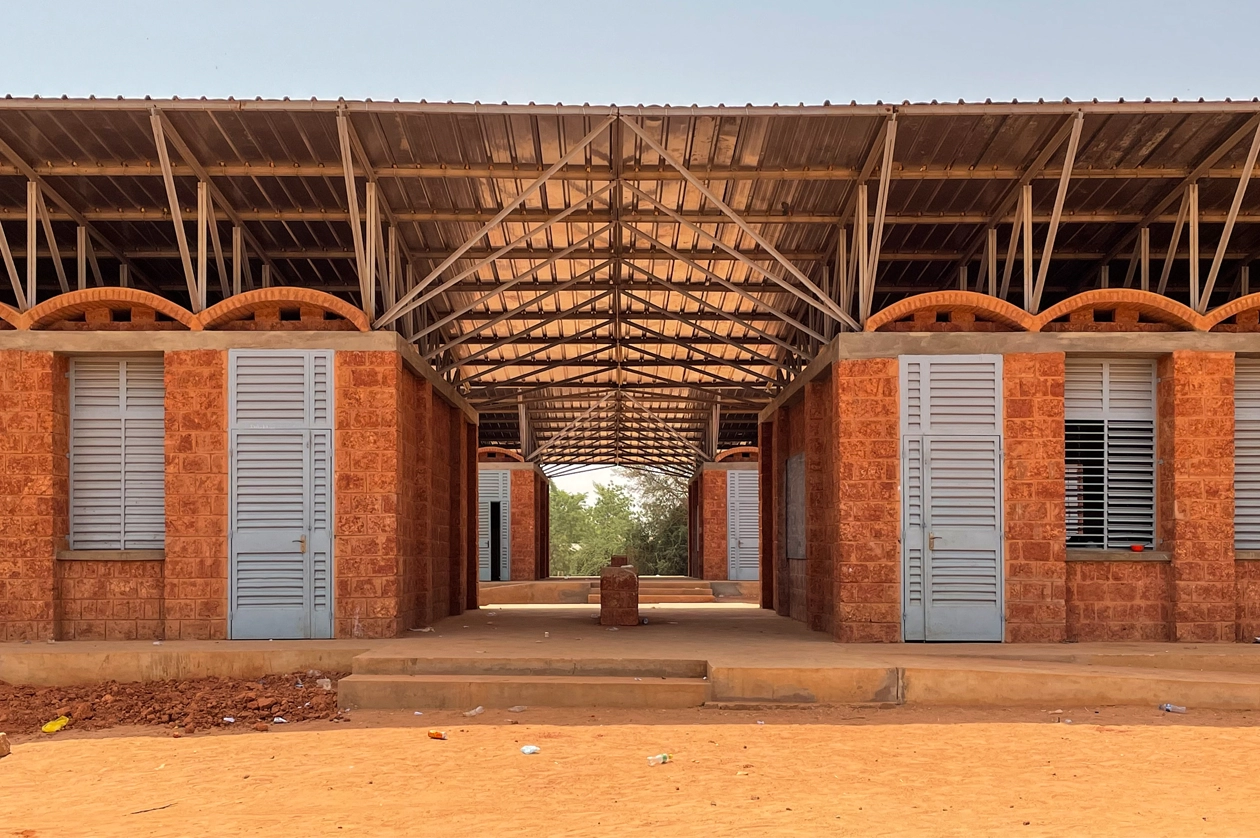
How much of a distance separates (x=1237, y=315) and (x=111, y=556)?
13886mm

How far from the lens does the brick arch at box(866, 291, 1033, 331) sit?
13664mm

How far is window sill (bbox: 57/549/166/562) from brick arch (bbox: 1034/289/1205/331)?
10.8 metres

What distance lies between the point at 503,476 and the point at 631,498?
33.1 metres

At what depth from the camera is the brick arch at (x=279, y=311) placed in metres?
13.5

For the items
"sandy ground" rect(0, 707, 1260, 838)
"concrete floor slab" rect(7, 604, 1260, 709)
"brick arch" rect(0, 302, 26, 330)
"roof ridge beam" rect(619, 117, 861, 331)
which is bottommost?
"sandy ground" rect(0, 707, 1260, 838)

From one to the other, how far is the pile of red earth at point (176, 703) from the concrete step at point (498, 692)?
0.38 m

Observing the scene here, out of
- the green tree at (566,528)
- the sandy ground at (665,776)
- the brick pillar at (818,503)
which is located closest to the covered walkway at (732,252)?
the brick pillar at (818,503)

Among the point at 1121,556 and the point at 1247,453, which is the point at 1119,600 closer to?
the point at 1121,556

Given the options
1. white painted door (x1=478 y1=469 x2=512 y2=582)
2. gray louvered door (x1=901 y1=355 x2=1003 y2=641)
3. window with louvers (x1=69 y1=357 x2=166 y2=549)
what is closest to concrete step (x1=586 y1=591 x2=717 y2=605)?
white painted door (x1=478 y1=469 x2=512 y2=582)

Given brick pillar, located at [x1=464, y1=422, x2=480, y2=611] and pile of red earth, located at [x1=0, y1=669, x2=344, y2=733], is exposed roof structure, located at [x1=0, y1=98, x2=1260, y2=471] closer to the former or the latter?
brick pillar, located at [x1=464, y1=422, x2=480, y2=611]

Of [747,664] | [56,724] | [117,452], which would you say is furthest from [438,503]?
[747,664]

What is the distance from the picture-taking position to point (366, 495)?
43.9 feet

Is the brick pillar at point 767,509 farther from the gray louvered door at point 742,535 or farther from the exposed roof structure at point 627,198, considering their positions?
the gray louvered door at point 742,535

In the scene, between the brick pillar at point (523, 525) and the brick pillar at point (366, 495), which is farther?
the brick pillar at point (523, 525)
